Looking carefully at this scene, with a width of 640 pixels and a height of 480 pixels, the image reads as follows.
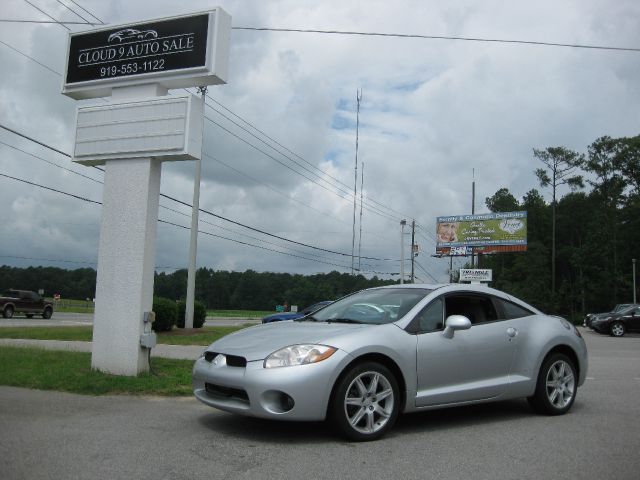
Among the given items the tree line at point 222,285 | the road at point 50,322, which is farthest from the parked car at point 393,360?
the tree line at point 222,285

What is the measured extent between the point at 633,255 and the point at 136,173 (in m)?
77.4

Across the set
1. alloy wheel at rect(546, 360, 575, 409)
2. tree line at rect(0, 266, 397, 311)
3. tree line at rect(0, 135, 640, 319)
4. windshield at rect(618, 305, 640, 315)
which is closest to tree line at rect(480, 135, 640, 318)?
tree line at rect(0, 135, 640, 319)

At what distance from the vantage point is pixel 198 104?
9438mm

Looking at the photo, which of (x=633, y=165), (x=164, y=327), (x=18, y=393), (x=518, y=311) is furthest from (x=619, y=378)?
(x=633, y=165)

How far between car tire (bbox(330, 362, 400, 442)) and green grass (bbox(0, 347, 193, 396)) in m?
3.19

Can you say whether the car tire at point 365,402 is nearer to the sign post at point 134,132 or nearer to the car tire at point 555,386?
the car tire at point 555,386

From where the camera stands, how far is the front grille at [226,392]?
209 inches

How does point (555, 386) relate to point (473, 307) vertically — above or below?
below

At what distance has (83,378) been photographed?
8305 millimetres

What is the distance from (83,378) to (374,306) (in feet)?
14.4

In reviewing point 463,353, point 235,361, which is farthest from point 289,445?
point 463,353

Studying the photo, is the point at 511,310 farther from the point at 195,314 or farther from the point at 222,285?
the point at 222,285

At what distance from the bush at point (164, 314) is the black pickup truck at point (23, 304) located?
1704 cm

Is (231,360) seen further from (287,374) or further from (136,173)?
(136,173)
